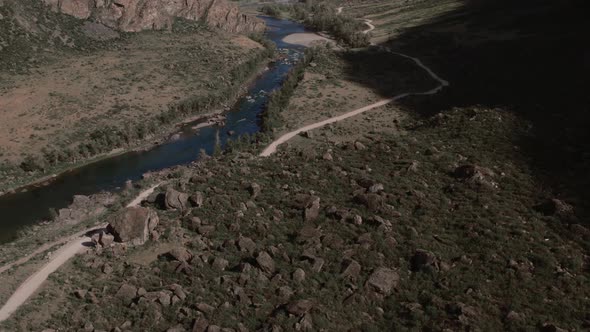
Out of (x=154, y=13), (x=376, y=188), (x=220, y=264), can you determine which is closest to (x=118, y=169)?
(x=220, y=264)

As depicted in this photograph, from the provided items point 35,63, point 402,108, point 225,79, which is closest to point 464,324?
point 402,108

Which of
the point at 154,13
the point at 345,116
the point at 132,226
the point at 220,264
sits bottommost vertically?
the point at 345,116

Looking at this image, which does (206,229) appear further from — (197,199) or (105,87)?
(105,87)

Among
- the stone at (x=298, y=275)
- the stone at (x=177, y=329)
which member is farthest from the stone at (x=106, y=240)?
the stone at (x=298, y=275)

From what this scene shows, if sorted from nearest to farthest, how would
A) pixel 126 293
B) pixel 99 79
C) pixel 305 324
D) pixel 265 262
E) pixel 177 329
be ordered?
pixel 305 324 → pixel 177 329 → pixel 126 293 → pixel 265 262 → pixel 99 79

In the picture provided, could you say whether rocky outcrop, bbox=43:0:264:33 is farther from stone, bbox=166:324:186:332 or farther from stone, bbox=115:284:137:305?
stone, bbox=166:324:186:332

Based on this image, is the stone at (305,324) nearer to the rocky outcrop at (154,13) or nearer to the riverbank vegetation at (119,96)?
the riverbank vegetation at (119,96)

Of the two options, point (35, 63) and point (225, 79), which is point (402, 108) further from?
point (35, 63)
